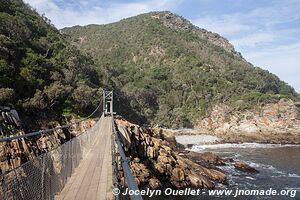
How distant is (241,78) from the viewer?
180 ft

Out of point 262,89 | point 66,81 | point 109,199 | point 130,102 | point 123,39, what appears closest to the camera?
point 109,199

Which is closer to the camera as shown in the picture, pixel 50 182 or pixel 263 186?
pixel 50 182

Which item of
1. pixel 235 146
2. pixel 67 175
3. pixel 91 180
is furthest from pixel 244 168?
pixel 67 175

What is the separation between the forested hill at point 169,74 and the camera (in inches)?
1737

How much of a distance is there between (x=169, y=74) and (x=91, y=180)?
170 ft

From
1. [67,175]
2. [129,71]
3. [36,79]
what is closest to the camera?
[67,175]

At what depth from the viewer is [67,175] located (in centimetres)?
538

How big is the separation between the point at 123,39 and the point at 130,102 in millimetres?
34142

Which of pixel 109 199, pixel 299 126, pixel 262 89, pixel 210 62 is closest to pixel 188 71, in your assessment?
pixel 210 62

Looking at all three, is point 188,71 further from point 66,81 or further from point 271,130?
point 66,81

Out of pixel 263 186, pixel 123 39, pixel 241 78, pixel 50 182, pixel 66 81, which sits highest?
pixel 123 39

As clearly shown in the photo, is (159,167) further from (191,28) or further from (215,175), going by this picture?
(191,28)

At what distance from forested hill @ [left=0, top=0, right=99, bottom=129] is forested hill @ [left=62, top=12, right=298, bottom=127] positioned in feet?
36.4

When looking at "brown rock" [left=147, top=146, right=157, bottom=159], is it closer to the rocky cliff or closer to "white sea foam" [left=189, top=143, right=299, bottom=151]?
"white sea foam" [left=189, top=143, right=299, bottom=151]
